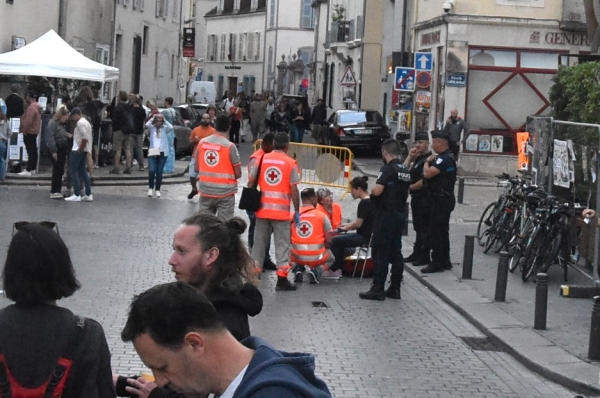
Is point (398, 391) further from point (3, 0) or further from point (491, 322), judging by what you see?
point (3, 0)

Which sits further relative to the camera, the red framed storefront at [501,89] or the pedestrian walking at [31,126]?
the red framed storefront at [501,89]

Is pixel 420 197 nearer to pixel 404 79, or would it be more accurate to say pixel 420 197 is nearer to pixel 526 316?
pixel 526 316

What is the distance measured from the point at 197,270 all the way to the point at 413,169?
11.5 m

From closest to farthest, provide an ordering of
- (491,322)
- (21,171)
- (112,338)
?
(112,338) < (491,322) < (21,171)

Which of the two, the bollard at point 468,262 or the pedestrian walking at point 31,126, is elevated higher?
the pedestrian walking at point 31,126

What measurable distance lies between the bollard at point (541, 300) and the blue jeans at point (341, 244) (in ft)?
12.1

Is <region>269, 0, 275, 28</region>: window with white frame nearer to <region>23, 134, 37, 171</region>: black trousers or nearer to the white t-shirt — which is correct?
→ <region>23, 134, 37, 171</region>: black trousers

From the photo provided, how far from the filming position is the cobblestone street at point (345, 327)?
930cm

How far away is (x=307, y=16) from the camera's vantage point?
8200cm

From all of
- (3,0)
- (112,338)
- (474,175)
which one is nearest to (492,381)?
(112,338)

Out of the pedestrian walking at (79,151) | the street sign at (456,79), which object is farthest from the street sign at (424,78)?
the pedestrian walking at (79,151)

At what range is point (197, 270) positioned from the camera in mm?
4688

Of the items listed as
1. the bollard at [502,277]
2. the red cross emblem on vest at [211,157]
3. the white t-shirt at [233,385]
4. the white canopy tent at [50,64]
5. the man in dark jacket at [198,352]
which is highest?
→ the white canopy tent at [50,64]

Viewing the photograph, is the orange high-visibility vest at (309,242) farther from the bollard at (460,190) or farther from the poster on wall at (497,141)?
the poster on wall at (497,141)
